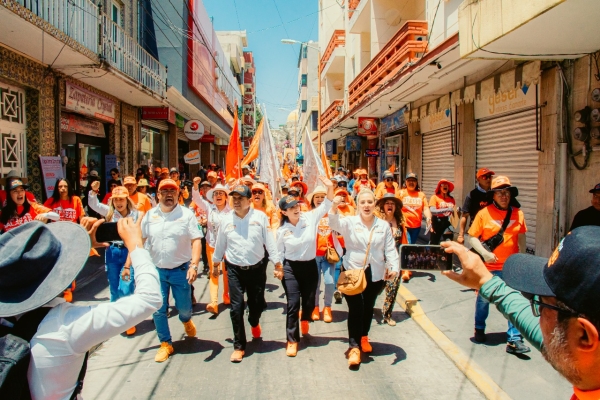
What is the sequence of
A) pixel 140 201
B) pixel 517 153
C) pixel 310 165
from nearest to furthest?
pixel 310 165, pixel 140 201, pixel 517 153

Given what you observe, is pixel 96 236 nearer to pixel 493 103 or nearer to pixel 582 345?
pixel 582 345

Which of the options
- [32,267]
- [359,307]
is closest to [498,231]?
[359,307]

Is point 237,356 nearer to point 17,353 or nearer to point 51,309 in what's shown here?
point 51,309

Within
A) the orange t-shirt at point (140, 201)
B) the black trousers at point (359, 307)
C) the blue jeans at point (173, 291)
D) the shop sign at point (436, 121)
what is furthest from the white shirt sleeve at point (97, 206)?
the shop sign at point (436, 121)

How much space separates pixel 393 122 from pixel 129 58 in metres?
9.41

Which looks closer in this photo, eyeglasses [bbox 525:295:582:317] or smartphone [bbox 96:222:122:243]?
eyeglasses [bbox 525:295:582:317]

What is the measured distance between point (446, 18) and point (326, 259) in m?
8.24

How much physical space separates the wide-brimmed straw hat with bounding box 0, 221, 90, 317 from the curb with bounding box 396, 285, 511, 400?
11.8ft

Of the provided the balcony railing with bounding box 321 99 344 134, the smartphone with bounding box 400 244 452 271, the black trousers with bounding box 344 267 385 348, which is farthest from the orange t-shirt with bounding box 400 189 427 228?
the balcony railing with bounding box 321 99 344 134

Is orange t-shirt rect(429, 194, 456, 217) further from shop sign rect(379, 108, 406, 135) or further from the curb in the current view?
shop sign rect(379, 108, 406, 135)

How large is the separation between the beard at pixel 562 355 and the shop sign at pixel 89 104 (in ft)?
39.0

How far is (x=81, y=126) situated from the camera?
1252 cm

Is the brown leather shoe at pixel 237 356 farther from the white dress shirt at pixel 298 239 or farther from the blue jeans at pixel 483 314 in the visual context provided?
the blue jeans at pixel 483 314

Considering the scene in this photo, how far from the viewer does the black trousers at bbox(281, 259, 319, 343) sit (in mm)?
4805
